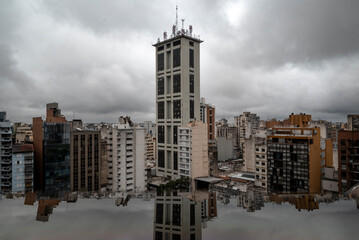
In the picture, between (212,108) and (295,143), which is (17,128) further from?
(295,143)

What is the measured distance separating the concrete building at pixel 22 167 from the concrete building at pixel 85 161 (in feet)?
14.7

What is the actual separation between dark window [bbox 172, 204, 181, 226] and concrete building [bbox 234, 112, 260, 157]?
232 ft

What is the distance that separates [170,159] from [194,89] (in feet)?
45.3

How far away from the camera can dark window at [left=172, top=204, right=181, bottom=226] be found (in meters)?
8.73

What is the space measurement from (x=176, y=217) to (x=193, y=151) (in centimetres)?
2963

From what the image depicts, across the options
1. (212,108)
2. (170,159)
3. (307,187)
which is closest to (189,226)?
(307,187)

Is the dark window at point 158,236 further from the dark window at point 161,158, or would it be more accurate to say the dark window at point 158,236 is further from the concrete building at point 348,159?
the dark window at point 161,158

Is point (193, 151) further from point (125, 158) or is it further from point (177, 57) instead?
point (177, 57)

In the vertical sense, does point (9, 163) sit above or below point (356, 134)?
below

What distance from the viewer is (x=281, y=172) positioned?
29.7 m

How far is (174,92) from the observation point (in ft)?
159

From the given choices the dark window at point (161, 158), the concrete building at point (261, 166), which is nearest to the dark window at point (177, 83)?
the dark window at point (161, 158)

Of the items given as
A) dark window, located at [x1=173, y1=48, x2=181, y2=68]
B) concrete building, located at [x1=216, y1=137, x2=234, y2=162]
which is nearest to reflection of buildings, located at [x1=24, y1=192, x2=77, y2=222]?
dark window, located at [x1=173, y1=48, x2=181, y2=68]

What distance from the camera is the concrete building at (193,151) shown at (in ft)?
127
